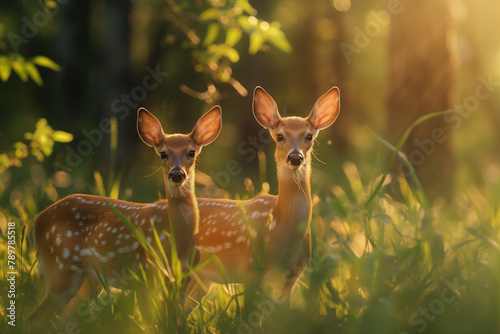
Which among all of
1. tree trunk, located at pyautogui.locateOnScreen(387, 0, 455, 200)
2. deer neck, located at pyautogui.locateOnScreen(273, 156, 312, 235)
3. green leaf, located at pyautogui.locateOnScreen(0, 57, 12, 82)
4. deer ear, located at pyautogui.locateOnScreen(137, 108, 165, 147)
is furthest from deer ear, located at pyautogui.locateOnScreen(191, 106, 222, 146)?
tree trunk, located at pyautogui.locateOnScreen(387, 0, 455, 200)

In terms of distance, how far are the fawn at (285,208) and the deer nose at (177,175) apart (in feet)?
0.61

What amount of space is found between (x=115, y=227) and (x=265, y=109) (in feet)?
3.82

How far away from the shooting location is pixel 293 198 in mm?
3648

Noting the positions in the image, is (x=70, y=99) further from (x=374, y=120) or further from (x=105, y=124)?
(x=374, y=120)

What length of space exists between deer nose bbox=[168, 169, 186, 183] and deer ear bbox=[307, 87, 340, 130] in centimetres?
84

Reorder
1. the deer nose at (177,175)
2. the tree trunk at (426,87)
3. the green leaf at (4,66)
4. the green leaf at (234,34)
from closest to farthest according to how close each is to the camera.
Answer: the deer nose at (177,175) → the green leaf at (4,66) → the green leaf at (234,34) → the tree trunk at (426,87)

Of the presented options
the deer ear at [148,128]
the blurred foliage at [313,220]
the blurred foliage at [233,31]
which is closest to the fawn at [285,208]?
the blurred foliage at [313,220]

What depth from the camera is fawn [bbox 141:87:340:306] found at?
3514 mm

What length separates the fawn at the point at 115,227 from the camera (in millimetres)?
3395

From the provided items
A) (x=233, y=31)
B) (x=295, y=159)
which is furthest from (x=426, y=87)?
(x=295, y=159)

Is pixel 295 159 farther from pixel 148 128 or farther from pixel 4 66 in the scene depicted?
pixel 4 66

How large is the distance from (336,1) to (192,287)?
8.74 metres

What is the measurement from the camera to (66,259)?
3744 mm

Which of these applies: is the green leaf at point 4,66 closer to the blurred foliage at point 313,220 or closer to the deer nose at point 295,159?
the blurred foliage at point 313,220
